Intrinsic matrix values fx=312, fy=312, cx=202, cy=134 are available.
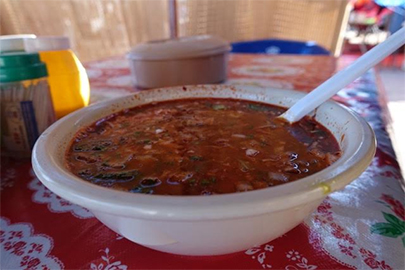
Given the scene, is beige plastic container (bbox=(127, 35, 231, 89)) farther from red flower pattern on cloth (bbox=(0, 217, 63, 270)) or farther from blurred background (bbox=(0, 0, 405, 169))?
blurred background (bbox=(0, 0, 405, 169))

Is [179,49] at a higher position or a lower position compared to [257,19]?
higher

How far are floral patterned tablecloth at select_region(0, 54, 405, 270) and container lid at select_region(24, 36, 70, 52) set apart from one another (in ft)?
0.99

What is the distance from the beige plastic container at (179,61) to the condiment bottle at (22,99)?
0.46 metres

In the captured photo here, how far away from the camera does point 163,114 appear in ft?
2.44

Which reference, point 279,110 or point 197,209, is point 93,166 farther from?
point 279,110

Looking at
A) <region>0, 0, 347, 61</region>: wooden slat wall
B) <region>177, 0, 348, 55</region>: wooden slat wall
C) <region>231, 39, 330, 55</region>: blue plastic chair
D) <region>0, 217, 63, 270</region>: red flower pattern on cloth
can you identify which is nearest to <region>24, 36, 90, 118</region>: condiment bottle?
<region>0, 217, 63, 270</region>: red flower pattern on cloth

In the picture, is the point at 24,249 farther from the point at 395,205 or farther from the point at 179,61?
the point at 179,61

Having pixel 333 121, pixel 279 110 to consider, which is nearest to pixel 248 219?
pixel 333 121

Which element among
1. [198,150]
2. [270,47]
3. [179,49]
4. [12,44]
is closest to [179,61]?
[179,49]

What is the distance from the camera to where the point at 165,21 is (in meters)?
3.59

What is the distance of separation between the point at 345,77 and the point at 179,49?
2.16 feet

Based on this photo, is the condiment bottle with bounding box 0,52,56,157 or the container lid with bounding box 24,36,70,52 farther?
the container lid with bounding box 24,36,70,52

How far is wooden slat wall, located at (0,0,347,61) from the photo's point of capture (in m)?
2.78

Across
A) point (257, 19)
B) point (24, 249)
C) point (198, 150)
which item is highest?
point (198, 150)
